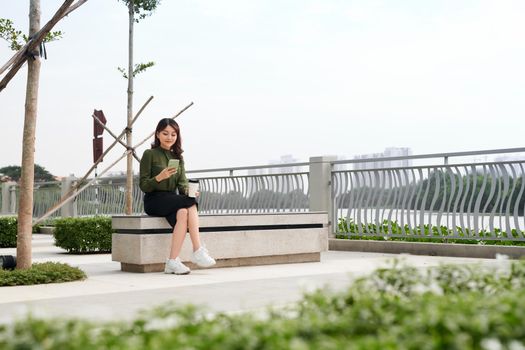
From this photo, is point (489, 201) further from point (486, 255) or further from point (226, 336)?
point (226, 336)

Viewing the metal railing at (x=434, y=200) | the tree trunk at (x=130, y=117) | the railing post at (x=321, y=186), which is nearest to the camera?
the metal railing at (x=434, y=200)

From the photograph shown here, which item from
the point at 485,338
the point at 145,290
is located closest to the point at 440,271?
the point at 485,338

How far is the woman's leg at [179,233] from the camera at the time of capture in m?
8.46

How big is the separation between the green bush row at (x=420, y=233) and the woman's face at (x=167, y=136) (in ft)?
15.6

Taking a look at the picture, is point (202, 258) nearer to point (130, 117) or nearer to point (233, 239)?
point (233, 239)

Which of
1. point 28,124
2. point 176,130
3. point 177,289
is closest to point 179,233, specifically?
point 176,130

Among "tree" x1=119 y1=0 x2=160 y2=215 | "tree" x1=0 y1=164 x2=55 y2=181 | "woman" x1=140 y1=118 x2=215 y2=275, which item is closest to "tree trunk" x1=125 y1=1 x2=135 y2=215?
"tree" x1=119 y1=0 x2=160 y2=215

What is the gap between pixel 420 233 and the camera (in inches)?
465

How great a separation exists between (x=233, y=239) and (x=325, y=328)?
654 cm

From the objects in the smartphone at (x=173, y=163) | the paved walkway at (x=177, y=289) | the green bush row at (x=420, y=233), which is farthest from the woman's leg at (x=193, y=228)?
the green bush row at (x=420, y=233)

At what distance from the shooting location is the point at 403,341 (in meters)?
2.54

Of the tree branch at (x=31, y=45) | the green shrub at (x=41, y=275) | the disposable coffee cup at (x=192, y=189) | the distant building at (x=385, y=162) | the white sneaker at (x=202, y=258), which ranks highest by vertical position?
the tree branch at (x=31, y=45)

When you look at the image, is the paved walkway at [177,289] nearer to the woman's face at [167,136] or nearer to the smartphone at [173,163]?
the smartphone at [173,163]

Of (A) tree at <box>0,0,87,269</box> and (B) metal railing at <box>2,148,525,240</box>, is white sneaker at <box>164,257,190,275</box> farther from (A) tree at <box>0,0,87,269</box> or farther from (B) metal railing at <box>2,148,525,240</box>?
(B) metal railing at <box>2,148,525,240</box>
